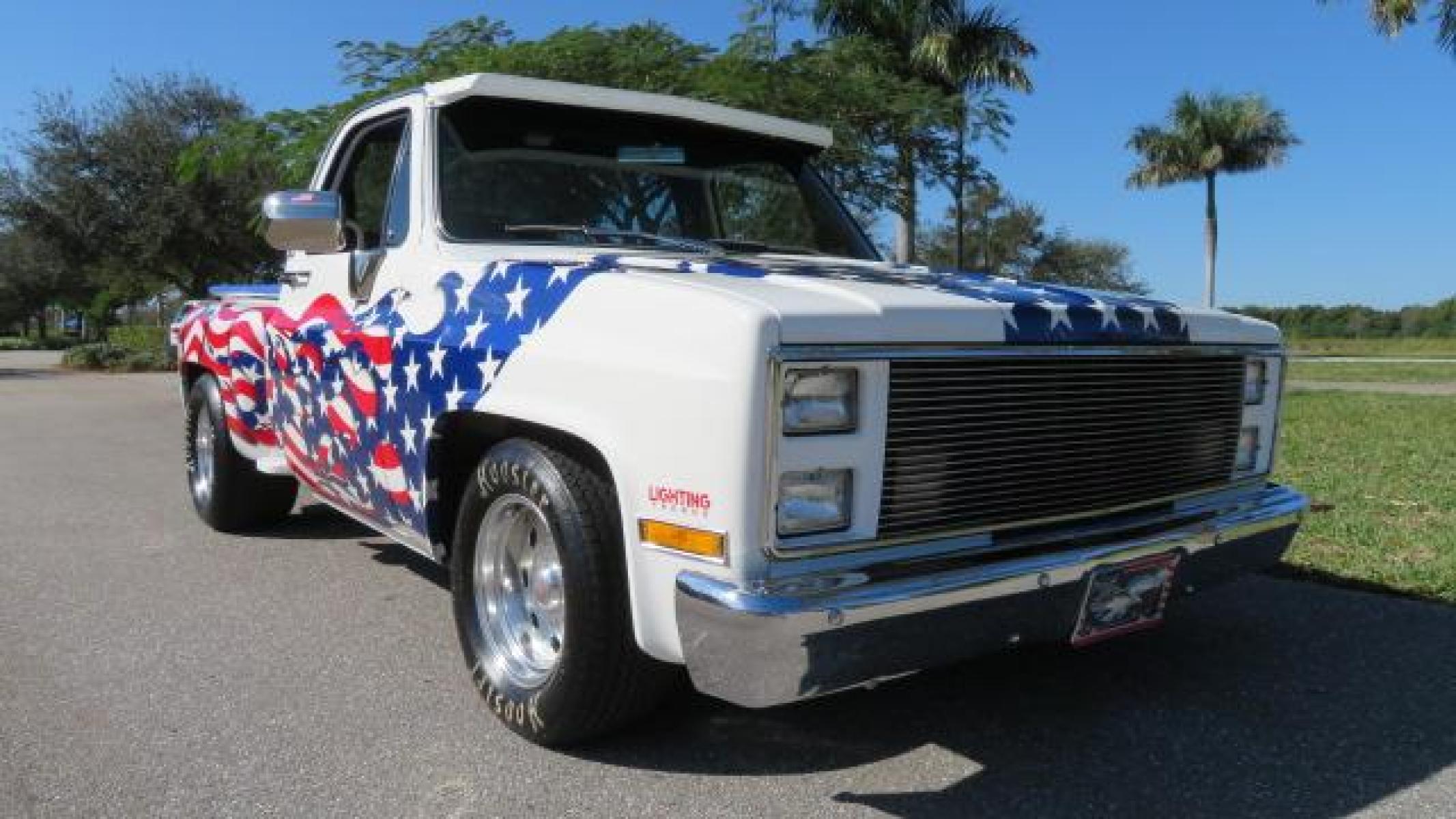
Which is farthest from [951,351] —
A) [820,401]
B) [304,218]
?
[304,218]

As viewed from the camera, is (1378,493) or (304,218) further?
(1378,493)

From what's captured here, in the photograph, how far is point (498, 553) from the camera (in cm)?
321

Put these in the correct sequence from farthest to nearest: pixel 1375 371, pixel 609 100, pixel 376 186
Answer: pixel 1375 371, pixel 376 186, pixel 609 100

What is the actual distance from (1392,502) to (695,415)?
5.38 meters

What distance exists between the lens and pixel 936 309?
2496 millimetres

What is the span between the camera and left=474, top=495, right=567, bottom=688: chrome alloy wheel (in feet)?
10.1

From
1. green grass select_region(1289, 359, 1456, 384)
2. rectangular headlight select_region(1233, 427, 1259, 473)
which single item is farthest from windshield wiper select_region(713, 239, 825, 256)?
green grass select_region(1289, 359, 1456, 384)

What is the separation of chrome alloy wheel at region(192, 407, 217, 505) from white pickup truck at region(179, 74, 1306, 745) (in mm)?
1897

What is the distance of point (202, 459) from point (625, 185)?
11.1 ft

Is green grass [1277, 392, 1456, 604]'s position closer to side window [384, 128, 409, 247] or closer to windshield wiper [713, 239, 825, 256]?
windshield wiper [713, 239, 825, 256]

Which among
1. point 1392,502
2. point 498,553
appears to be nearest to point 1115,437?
point 498,553

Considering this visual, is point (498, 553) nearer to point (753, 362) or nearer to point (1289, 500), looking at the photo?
point (753, 362)

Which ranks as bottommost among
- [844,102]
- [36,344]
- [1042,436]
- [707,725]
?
[36,344]

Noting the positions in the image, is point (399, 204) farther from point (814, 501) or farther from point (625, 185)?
point (814, 501)
